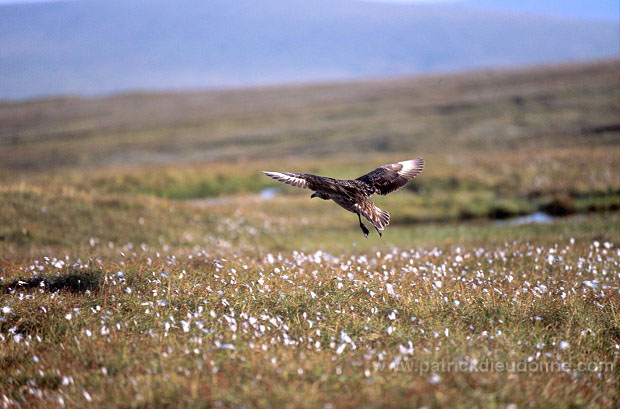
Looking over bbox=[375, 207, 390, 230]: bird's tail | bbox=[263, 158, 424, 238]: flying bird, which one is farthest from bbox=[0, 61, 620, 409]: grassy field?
bbox=[263, 158, 424, 238]: flying bird

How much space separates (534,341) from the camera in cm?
637

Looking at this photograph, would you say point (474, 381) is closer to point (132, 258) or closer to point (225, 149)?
point (132, 258)

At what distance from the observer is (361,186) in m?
9.09

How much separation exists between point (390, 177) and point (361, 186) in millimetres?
910

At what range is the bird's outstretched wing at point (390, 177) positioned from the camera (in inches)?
376

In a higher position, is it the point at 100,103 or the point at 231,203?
the point at 100,103

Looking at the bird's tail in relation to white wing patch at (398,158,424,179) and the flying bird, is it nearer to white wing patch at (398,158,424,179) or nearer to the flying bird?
the flying bird

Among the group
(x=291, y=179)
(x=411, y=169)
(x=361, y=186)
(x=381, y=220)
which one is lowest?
(x=381, y=220)

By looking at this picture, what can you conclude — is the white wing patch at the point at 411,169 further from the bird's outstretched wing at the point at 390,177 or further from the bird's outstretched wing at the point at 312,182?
the bird's outstretched wing at the point at 312,182

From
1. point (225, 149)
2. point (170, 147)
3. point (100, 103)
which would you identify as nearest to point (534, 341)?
point (225, 149)

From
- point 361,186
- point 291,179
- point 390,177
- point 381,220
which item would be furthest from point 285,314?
point 390,177

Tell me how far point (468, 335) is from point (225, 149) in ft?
192

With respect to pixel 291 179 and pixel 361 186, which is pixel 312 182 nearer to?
pixel 291 179

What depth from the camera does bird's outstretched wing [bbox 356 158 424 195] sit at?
31.3 ft
